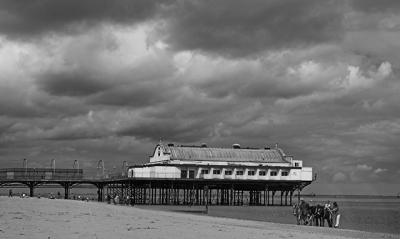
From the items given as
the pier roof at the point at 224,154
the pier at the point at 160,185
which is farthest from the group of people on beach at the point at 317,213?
the pier roof at the point at 224,154

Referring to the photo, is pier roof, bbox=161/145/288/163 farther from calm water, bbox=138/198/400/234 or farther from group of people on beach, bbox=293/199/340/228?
group of people on beach, bbox=293/199/340/228

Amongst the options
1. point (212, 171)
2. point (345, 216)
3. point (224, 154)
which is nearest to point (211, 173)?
point (212, 171)

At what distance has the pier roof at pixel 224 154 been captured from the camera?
86.3m

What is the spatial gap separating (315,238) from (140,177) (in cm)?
6113

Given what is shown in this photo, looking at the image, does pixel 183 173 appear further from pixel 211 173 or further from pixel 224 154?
pixel 224 154

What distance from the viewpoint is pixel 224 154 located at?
3499 inches

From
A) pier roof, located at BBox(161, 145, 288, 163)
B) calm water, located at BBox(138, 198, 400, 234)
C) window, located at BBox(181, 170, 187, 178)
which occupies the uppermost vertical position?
pier roof, located at BBox(161, 145, 288, 163)

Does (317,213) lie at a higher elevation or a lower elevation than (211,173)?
lower

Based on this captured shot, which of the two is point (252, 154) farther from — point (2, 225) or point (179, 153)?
point (2, 225)

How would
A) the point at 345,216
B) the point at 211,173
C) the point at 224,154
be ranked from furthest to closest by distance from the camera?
the point at 224,154, the point at 211,173, the point at 345,216

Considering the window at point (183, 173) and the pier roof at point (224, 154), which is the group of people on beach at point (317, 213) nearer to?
the window at point (183, 173)

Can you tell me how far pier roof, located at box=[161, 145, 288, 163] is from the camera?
283ft

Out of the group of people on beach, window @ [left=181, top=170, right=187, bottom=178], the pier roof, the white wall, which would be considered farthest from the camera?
the pier roof

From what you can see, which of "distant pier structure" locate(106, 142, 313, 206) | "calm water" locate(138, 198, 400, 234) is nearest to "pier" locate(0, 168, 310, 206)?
"distant pier structure" locate(106, 142, 313, 206)
